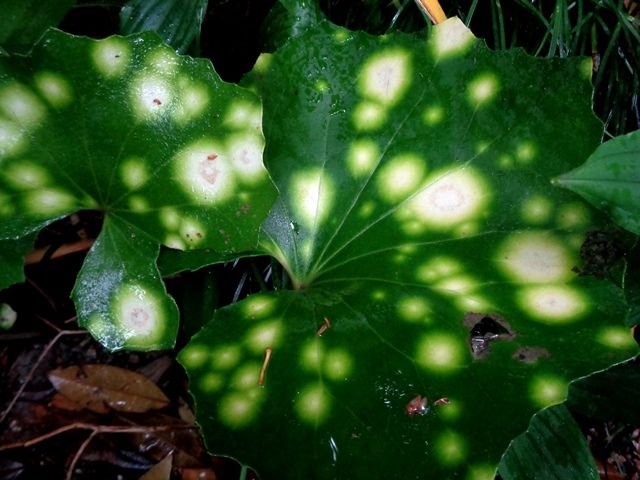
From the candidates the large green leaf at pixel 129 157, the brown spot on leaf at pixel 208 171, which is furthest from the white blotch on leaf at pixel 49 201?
the brown spot on leaf at pixel 208 171

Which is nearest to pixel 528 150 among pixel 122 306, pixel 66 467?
pixel 122 306

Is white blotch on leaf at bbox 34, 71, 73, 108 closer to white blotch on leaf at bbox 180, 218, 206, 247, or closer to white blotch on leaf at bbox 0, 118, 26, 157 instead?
white blotch on leaf at bbox 0, 118, 26, 157

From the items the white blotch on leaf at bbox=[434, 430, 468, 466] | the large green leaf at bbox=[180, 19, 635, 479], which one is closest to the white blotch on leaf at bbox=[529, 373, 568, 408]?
the large green leaf at bbox=[180, 19, 635, 479]

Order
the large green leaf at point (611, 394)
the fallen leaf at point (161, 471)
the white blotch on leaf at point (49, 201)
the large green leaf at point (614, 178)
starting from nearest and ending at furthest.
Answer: the large green leaf at point (614, 178) < the white blotch on leaf at point (49, 201) < the large green leaf at point (611, 394) < the fallen leaf at point (161, 471)

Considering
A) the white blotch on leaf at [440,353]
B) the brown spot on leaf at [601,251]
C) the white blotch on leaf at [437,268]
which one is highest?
the brown spot on leaf at [601,251]

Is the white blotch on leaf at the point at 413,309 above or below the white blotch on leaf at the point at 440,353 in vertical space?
above

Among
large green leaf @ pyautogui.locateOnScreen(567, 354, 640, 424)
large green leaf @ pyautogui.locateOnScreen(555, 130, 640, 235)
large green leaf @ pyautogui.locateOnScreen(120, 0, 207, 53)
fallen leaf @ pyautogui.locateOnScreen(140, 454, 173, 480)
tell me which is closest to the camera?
large green leaf @ pyautogui.locateOnScreen(555, 130, 640, 235)

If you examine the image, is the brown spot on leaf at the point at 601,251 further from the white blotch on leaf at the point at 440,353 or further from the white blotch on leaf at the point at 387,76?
the white blotch on leaf at the point at 387,76
